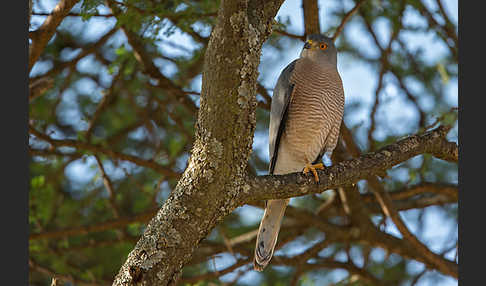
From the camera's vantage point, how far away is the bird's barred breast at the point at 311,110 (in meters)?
5.12

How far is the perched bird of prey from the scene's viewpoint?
5.05 m

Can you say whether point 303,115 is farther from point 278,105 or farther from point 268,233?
point 268,233

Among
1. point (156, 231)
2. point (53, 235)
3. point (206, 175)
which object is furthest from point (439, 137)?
point (53, 235)

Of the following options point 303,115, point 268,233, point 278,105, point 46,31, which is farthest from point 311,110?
point 46,31

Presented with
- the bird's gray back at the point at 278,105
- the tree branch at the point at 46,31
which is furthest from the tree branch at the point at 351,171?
the tree branch at the point at 46,31

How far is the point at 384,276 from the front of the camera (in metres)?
7.55

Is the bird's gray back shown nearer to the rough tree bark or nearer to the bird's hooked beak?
the bird's hooked beak

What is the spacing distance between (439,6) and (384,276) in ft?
12.0

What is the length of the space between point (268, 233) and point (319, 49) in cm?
186

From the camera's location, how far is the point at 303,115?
5.12m

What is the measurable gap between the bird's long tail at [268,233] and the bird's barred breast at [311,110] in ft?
1.89

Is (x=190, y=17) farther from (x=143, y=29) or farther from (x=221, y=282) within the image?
(x=221, y=282)

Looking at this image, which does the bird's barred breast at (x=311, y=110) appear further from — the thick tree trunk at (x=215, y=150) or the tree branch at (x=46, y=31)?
the tree branch at (x=46, y=31)

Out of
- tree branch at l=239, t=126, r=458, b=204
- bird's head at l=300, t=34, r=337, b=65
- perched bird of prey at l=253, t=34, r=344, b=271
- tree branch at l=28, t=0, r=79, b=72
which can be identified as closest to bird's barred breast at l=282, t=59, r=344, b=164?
perched bird of prey at l=253, t=34, r=344, b=271
